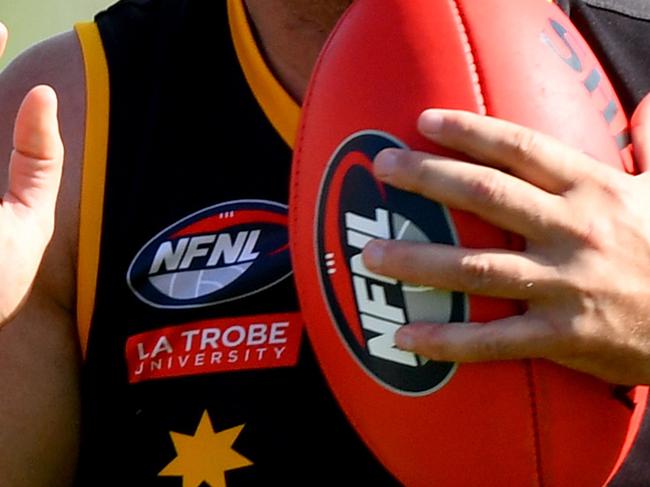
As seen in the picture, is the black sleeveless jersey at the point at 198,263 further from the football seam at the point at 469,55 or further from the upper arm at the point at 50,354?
the football seam at the point at 469,55

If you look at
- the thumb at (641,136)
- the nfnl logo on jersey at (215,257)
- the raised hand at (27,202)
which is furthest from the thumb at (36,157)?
the thumb at (641,136)

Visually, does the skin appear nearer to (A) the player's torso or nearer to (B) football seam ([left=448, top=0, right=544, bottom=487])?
(B) football seam ([left=448, top=0, right=544, bottom=487])

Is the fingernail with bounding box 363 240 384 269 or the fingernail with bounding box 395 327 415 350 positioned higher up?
the fingernail with bounding box 363 240 384 269

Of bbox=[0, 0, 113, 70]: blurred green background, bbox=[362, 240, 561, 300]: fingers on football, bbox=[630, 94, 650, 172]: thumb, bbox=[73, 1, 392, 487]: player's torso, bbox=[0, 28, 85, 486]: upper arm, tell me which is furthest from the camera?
bbox=[0, 0, 113, 70]: blurred green background

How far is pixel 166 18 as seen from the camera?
130 cm

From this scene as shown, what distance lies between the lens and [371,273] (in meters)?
0.93

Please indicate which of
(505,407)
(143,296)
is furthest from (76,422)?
(505,407)

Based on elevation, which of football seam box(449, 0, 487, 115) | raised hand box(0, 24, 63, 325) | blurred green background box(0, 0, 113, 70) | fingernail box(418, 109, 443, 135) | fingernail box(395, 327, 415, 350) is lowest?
blurred green background box(0, 0, 113, 70)

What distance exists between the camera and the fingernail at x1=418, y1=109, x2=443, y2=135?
0.91 metres

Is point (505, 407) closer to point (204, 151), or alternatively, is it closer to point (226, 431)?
point (226, 431)

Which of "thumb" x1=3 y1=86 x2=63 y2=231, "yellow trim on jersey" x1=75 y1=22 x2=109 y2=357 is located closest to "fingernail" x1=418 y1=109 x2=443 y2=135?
"thumb" x1=3 y1=86 x2=63 y2=231

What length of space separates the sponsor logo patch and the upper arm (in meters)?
0.13

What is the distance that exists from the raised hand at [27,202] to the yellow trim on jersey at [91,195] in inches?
6.9

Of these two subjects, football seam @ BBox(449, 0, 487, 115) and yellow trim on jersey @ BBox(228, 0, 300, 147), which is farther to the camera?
yellow trim on jersey @ BBox(228, 0, 300, 147)
